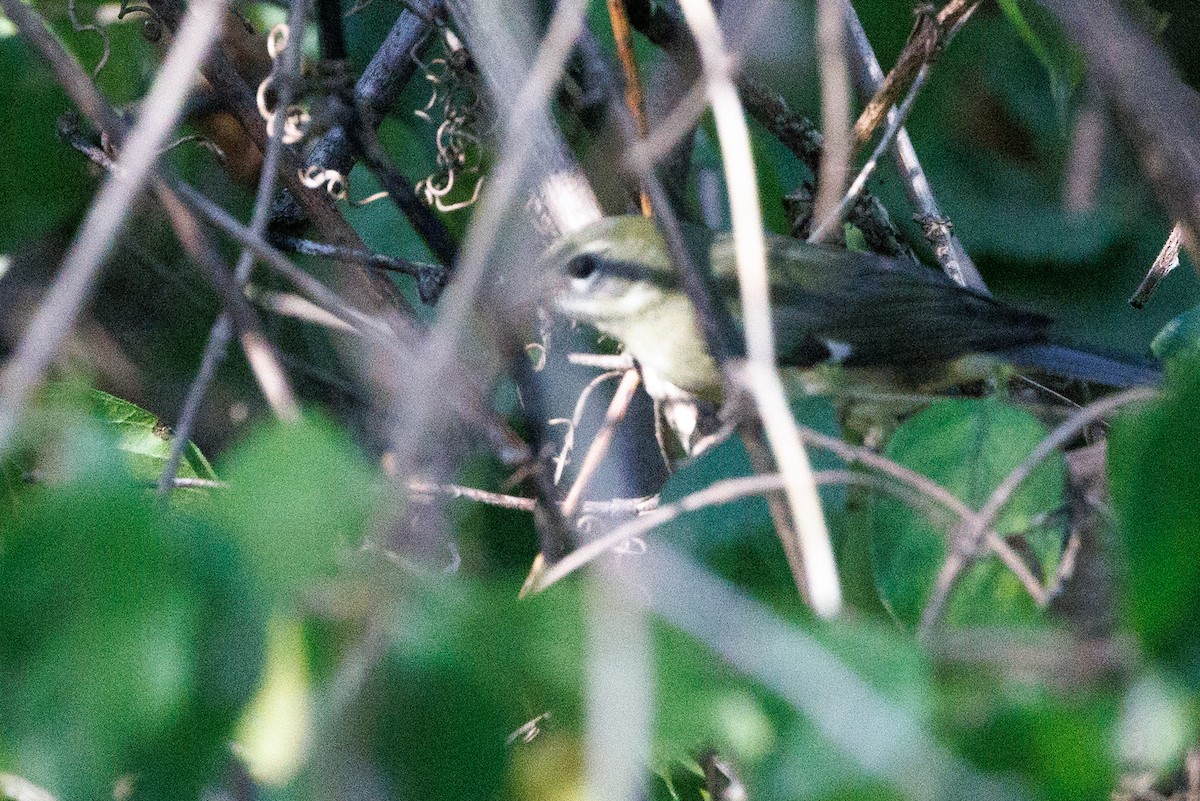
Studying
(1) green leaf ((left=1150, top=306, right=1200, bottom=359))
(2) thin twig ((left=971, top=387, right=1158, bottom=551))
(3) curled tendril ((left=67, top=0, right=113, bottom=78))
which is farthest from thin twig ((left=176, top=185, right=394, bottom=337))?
(1) green leaf ((left=1150, top=306, right=1200, bottom=359))

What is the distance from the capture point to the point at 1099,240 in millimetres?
3389

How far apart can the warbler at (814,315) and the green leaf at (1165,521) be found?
101cm

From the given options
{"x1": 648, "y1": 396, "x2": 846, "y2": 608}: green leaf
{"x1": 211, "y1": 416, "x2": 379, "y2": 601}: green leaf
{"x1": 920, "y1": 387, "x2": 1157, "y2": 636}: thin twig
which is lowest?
{"x1": 648, "y1": 396, "x2": 846, "y2": 608}: green leaf

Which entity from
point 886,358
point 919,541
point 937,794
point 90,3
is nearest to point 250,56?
point 90,3

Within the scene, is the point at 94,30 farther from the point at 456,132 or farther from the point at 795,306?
the point at 795,306

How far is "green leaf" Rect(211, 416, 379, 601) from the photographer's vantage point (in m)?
0.80

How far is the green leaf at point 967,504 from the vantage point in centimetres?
111

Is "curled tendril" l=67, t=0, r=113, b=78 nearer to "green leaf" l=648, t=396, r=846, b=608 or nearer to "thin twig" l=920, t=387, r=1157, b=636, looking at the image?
"green leaf" l=648, t=396, r=846, b=608

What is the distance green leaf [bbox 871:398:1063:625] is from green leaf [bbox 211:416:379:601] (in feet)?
1.95

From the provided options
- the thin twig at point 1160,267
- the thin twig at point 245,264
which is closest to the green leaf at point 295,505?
the thin twig at point 245,264

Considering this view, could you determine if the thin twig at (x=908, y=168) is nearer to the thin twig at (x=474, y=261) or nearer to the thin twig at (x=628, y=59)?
the thin twig at (x=628, y=59)

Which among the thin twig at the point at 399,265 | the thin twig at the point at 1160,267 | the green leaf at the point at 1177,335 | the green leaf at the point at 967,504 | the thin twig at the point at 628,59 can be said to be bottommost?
the thin twig at the point at 1160,267

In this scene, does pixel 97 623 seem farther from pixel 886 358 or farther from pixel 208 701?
pixel 886 358

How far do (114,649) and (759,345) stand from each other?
0.53 m
